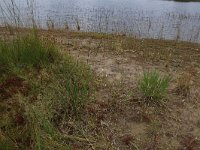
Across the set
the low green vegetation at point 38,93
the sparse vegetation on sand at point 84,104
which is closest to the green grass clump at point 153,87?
the sparse vegetation on sand at point 84,104

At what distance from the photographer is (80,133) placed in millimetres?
4398

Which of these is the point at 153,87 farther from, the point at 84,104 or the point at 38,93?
the point at 38,93

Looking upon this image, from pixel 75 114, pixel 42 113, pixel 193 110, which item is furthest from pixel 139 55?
pixel 42 113

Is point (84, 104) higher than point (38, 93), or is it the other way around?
point (38, 93)

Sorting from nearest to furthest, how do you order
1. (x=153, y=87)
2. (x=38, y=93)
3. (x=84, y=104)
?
(x=84, y=104) < (x=38, y=93) < (x=153, y=87)

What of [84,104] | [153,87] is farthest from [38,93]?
[153,87]

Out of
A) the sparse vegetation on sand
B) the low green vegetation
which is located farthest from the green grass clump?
the low green vegetation

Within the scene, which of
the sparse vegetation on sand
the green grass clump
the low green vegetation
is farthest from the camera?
the green grass clump

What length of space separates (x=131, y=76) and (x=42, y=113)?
227 cm

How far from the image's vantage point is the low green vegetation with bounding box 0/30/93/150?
13.2 ft

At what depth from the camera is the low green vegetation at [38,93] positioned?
13.2ft

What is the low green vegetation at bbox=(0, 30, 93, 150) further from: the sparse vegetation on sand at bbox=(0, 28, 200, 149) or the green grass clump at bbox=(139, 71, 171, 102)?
the green grass clump at bbox=(139, 71, 171, 102)

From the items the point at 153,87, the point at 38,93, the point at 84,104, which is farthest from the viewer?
the point at 153,87

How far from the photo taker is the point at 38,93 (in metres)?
4.90
